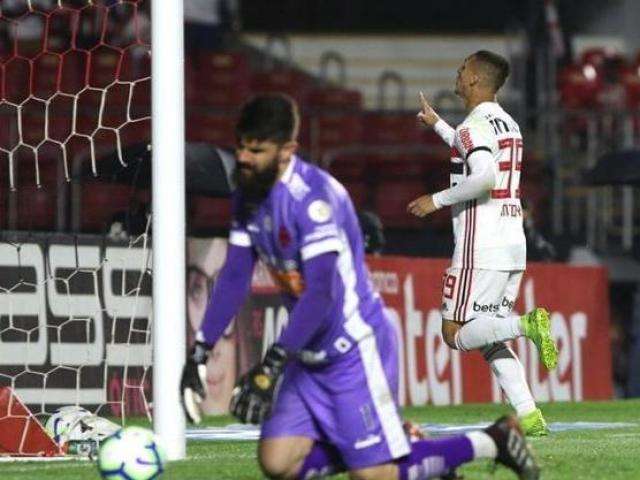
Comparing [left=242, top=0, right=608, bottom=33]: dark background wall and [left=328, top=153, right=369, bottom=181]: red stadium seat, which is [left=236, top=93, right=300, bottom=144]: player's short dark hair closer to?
[left=328, top=153, right=369, bottom=181]: red stadium seat

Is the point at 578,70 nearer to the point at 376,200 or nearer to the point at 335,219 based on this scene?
the point at 376,200

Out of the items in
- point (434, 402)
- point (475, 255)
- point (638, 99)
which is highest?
point (638, 99)

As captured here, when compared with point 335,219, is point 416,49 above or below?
above

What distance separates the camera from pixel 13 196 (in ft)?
43.1

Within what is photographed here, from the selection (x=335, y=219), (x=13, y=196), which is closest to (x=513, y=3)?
(x=13, y=196)

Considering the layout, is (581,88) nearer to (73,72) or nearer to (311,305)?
(73,72)

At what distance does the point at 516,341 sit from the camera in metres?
16.1

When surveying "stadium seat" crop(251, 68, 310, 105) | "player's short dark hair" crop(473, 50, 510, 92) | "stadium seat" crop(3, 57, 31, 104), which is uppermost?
"stadium seat" crop(251, 68, 310, 105)

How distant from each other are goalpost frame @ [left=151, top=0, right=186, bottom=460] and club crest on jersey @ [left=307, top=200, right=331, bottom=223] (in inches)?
81.8

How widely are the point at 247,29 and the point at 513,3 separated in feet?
12.0

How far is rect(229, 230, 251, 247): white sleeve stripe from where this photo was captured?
21.3ft

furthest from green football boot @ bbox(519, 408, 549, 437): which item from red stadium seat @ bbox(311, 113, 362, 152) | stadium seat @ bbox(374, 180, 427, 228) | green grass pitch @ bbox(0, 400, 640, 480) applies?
red stadium seat @ bbox(311, 113, 362, 152)

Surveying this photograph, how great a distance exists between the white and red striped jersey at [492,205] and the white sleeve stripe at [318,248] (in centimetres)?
322

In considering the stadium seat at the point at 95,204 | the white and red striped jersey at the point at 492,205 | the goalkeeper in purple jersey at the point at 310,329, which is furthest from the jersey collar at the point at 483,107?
the stadium seat at the point at 95,204
